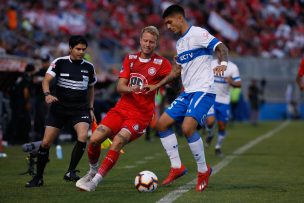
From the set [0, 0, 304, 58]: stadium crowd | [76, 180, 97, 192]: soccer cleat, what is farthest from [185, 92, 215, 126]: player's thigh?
[0, 0, 304, 58]: stadium crowd

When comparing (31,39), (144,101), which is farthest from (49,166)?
(31,39)

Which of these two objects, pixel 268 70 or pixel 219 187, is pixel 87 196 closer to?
pixel 219 187

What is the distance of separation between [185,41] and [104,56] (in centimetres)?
2054

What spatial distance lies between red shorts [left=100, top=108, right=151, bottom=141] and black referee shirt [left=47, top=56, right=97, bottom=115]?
3.06 feet

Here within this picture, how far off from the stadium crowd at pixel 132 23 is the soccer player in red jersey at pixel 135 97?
988 cm

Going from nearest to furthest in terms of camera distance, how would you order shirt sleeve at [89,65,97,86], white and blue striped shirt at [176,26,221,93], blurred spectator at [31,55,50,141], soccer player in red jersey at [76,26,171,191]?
white and blue striped shirt at [176,26,221,93]
soccer player in red jersey at [76,26,171,191]
shirt sleeve at [89,65,97,86]
blurred spectator at [31,55,50,141]

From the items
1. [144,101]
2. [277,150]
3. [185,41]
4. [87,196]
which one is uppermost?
[185,41]

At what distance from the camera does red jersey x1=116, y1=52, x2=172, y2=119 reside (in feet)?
31.9

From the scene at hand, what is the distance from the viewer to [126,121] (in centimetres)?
962

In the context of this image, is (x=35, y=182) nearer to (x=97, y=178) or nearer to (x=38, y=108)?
(x=97, y=178)

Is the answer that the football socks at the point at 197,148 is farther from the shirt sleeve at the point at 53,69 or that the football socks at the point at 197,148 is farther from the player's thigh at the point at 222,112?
the player's thigh at the point at 222,112

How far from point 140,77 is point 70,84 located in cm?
122

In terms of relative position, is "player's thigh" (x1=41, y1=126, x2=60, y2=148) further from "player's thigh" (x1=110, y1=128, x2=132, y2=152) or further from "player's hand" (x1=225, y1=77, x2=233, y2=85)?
"player's hand" (x1=225, y1=77, x2=233, y2=85)

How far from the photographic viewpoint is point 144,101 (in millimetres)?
9742
